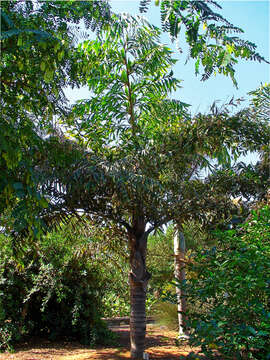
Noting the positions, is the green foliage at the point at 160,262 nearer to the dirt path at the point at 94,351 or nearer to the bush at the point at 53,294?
the dirt path at the point at 94,351

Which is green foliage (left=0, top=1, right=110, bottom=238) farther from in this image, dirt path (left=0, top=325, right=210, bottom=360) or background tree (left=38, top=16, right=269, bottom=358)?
dirt path (left=0, top=325, right=210, bottom=360)

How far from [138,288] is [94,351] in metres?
1.70

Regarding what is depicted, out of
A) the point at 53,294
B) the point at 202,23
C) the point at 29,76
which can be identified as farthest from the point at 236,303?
the point at 53,294

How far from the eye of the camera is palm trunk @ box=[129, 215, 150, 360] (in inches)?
250

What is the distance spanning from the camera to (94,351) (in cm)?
711

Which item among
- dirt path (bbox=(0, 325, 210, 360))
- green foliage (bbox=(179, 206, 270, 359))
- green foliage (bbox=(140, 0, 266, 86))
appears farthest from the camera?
dirt path (bbox=(0, 325, 210, 360))

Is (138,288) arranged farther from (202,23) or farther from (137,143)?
(202,23)

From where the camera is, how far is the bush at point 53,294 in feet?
25.3

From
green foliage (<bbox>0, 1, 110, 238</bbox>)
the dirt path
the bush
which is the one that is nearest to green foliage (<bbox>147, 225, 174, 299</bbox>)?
the dirt path

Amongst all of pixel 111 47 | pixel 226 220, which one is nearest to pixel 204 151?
pixel 226 220

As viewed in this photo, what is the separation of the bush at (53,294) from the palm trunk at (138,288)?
143 centimetres

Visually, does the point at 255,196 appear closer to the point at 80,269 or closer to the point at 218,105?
the point at 218,105

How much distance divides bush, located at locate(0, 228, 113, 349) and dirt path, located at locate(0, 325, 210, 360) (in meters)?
0.30

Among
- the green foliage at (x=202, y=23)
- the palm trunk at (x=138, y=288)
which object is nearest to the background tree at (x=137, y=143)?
the palm trunk at (x=138, y=288)
